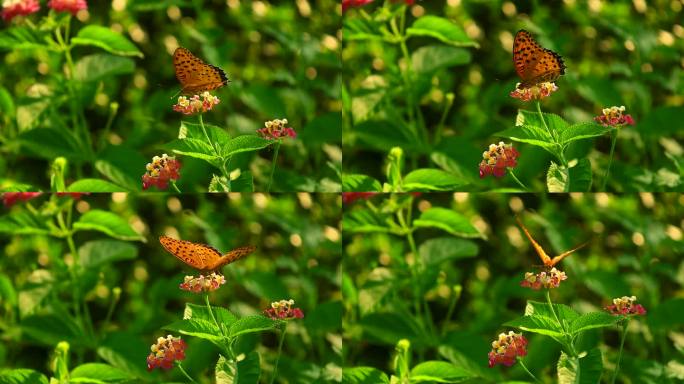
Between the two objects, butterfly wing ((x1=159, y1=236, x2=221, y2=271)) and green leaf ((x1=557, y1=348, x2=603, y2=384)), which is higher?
butterfly wing ((x1=159, y1=236, x2=221, y2=271))

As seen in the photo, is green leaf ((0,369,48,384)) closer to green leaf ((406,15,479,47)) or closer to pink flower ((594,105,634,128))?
green leaf ((406,15,479,47))

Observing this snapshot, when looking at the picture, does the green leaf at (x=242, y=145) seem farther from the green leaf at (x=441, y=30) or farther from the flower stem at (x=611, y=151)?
the flower stem at (x=611, y=151)

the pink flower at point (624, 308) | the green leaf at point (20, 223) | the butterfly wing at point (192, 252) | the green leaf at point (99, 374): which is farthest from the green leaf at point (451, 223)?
the green leaf at point (20, 223)

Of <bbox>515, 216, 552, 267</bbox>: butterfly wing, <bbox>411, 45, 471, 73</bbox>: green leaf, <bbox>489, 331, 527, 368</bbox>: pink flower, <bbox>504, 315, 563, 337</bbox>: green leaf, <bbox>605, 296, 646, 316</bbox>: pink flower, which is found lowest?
<bbox>489, 331, 527, 368</bbox>: pink flower

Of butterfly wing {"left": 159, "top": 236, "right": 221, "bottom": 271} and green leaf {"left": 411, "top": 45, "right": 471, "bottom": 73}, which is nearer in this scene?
butterfly wing {"left": 159, "top": 236, "right": 221, "bottom": 271}

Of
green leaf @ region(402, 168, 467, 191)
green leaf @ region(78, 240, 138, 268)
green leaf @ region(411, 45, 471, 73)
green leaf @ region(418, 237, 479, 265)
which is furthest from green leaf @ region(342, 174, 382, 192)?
green leaf @ region(78, 240, 138, 268)

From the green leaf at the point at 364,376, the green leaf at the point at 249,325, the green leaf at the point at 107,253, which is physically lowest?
the green leaf at the point at 364,376

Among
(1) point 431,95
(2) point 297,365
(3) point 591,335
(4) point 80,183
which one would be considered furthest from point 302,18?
(3) point 591,335
